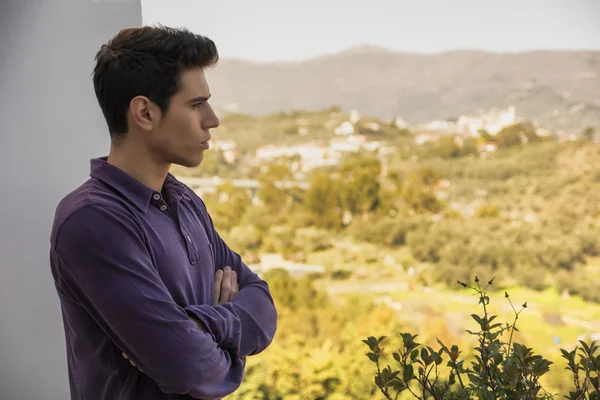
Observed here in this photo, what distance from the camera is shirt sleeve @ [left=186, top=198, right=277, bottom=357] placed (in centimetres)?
139

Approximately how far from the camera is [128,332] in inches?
47.8

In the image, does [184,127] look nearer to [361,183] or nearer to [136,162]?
[136,162]

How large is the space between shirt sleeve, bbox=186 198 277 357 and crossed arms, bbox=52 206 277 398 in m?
0.08

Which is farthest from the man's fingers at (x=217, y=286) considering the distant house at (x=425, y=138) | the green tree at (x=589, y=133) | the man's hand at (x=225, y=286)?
the green tree at (x=589, y=133)

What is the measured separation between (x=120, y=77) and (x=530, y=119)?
338cm

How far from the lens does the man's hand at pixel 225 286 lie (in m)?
1.53

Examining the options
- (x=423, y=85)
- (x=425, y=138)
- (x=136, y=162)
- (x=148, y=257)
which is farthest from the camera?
(x=423, y=85)

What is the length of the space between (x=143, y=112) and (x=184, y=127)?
0.08m

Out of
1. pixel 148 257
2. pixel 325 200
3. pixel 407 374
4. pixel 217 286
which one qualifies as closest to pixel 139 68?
pixel 148 257

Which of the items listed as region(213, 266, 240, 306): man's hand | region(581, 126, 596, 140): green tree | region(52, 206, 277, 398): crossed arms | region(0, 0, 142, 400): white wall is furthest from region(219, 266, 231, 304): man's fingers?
region(581, 126, 596, 140): green tree

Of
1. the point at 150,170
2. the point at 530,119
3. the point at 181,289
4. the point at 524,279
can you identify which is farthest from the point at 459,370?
the point at 530,119

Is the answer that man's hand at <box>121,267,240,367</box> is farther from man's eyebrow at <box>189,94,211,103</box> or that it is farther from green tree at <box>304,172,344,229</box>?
green tree at <box>304,172,344,229</box>

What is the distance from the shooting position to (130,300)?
1.21m

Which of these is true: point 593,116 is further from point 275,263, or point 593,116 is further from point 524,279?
point 275,263
